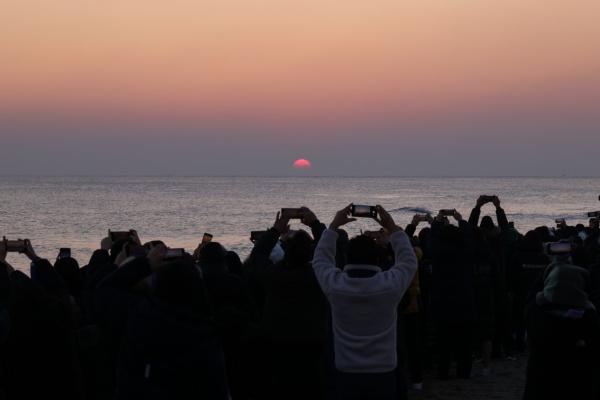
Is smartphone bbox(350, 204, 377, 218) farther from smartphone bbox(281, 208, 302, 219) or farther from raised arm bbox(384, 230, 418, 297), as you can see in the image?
smartphone bbox(281, 208, 302, 219)

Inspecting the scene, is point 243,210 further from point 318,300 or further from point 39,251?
point 318,300

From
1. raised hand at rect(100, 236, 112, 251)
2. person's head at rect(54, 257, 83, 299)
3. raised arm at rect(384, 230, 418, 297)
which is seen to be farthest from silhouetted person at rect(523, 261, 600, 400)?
person's head at rect(54, 257, 83, 299)

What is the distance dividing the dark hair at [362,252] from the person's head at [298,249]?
72cm

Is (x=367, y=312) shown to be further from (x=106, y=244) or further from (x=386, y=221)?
(x=106, y=244)

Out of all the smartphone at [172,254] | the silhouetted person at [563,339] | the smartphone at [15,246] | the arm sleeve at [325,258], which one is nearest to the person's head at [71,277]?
the smartphone at [15,246]

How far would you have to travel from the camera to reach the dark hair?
17.1 ft

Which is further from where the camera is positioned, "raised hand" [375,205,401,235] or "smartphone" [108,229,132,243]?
"smartphone" [108,229,132,243]

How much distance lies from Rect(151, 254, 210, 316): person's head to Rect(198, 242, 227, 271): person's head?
67.3 inches

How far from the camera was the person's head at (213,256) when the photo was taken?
Answer: 21.3ft

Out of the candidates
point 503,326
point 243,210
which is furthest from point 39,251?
point 243,210

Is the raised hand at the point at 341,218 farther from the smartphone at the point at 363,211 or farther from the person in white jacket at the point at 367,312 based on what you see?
the person in white jacket at the point at 367,312

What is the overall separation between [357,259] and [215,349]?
3.22 feet

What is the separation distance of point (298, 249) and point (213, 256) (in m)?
0.83

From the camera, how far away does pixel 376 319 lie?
5180 mm
